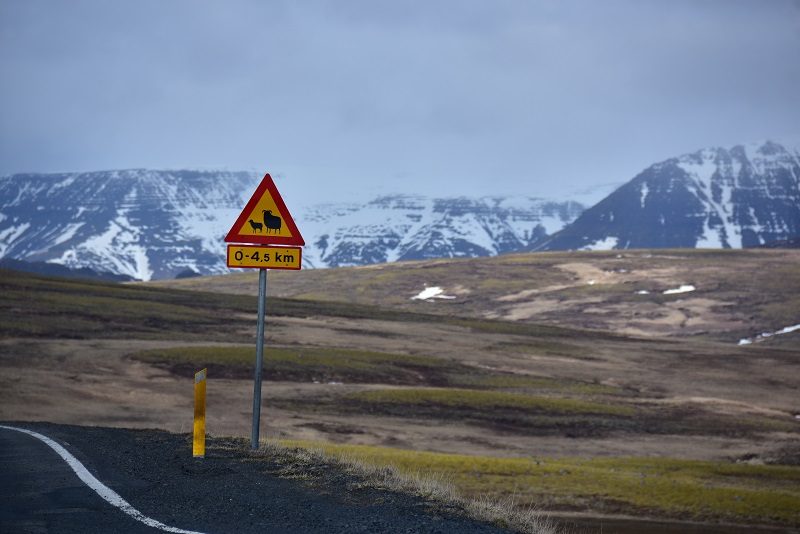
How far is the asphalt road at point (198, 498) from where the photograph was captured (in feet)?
34.7

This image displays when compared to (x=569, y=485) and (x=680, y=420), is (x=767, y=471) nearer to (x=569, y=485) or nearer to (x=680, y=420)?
(x=569, y=485)

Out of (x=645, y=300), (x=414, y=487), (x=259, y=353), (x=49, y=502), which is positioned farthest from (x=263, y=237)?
(x=645, y=300)

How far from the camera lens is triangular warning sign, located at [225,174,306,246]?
51.8 feet

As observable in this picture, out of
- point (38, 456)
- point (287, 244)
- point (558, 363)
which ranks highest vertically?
point (287, 244)

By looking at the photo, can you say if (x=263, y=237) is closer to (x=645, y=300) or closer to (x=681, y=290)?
(x=645, y=300)

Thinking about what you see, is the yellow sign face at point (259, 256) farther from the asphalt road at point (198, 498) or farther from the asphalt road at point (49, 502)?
the asphalt road at point (49, 502)

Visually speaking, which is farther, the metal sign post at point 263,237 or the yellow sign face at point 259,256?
the yellow sign face at point 259,256

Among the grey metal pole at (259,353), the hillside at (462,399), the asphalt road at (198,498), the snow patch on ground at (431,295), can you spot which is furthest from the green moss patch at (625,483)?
the snow patch on ground at (431,295)

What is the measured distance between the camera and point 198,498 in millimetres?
12164

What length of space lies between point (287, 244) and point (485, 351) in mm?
81332

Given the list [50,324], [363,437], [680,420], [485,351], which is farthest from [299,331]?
[363,437]

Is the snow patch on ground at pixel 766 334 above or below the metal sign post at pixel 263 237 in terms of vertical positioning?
below

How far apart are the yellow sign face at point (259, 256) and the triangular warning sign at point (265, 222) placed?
0.16 metres

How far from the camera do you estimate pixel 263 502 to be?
11.9 metres
